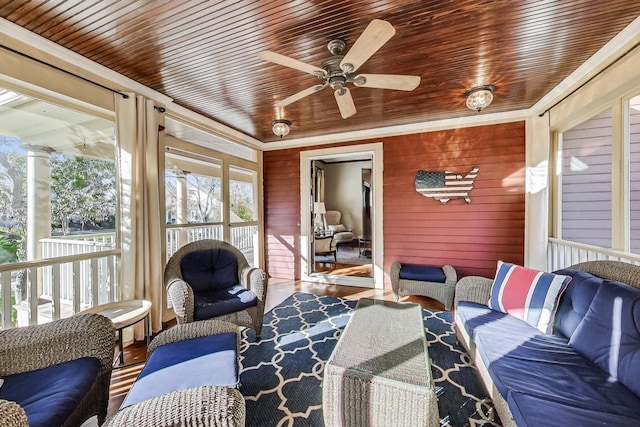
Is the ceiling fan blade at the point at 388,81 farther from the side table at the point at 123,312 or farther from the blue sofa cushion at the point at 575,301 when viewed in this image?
the side table at the point at 123,312

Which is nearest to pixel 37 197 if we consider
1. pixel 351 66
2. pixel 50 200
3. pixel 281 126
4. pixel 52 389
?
pixel 50 200

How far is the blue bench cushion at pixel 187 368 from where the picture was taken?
1220 mm

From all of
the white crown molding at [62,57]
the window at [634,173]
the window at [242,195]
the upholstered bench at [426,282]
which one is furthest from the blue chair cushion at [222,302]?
the window at [634,173]

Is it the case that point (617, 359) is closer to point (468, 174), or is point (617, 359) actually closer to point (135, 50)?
point (468, 174)

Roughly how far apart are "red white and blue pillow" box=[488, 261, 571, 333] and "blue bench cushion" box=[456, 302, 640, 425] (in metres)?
0.08

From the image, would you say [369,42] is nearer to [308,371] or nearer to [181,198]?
[308,371]

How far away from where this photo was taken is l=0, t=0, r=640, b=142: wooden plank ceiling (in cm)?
163

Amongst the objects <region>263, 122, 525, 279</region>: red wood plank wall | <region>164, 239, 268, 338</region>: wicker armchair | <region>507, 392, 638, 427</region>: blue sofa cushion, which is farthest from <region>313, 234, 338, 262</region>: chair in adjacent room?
<region>507, 392, 638, 427</region>: blue sofa cushion

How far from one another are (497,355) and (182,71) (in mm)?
3299

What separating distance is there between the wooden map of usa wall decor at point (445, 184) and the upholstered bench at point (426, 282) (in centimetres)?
105

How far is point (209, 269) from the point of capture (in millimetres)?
2748

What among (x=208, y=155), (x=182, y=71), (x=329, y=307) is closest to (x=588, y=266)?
(x=329, y=307)

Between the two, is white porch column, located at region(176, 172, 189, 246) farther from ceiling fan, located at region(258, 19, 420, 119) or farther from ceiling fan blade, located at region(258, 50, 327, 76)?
ceiling fan blade, located at region(258, 50, 327, 76)

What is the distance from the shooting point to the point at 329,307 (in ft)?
10.8
